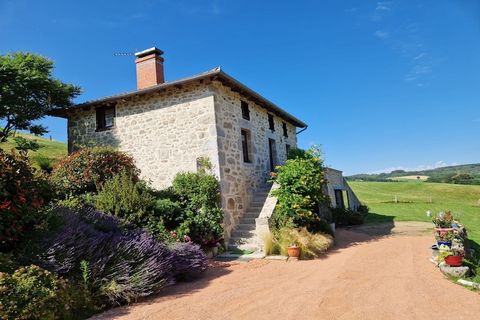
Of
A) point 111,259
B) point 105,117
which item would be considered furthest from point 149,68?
point 111,259

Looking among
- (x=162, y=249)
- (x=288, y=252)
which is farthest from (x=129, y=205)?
(x=288, y=252)

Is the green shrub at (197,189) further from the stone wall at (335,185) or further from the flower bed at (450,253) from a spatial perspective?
the stone wall at (335,185)

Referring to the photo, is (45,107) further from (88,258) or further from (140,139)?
Result: (88,258)

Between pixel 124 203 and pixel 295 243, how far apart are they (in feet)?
14.3

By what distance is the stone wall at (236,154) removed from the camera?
384 inches

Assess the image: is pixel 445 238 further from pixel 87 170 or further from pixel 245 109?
pixel 87 170

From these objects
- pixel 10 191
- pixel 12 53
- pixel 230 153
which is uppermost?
pixel 12 53

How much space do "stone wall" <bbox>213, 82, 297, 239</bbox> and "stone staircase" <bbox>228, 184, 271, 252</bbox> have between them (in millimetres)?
192

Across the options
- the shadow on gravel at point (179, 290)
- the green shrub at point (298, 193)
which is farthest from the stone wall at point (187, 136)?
the shadow on gravel at point (179, 290)

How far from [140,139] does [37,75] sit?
458cm

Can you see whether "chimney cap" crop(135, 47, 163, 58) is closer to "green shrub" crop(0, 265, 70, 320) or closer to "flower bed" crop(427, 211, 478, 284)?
"green shrub" crop(0, 265, 70, 320)

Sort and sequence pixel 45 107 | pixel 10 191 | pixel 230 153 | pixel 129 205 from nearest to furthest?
pixel 10 191, pixel 129 205, pixel 230 153, pixel 45 107

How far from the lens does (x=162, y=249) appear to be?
222 inches

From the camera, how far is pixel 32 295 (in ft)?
11.6
